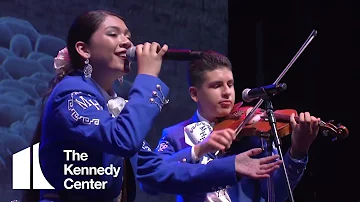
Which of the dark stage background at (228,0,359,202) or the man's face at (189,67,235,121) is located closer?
the man's face at (189,67,235,121)

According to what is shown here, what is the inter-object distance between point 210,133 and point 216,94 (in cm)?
17

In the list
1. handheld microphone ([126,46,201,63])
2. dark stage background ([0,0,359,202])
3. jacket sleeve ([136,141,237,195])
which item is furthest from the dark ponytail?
dark stage background ([0,0,359,202])

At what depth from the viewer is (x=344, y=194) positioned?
321 cm

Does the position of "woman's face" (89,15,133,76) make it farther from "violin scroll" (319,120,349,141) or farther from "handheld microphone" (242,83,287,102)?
"violin scroll" (319,120,349,141)

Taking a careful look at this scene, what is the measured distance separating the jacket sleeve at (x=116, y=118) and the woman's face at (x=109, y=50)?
0.11m

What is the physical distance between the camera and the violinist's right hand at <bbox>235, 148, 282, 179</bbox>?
1292mm

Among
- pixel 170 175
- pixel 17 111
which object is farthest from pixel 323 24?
pixel 170 175

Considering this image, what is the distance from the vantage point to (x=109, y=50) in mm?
1390

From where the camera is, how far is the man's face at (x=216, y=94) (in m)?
1.78

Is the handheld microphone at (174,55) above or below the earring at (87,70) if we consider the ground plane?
above

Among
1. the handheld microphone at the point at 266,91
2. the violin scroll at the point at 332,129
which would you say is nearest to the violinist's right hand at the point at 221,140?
the handheld microphone at the point at 266,91

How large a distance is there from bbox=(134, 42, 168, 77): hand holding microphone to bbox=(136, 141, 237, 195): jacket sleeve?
0.26 m

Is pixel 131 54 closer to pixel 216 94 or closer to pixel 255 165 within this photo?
pixel 255 165

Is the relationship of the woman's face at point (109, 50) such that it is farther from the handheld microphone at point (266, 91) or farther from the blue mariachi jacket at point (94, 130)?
the handheld microphone at point (266, 91)
